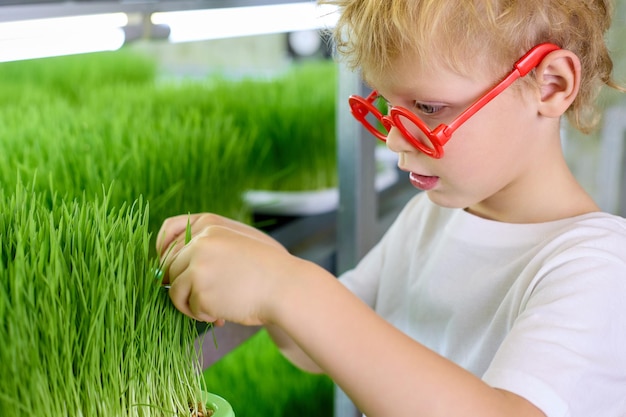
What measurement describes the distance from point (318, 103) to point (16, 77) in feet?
2.87

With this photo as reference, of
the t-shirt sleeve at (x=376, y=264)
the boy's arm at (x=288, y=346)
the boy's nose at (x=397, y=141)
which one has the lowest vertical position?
the boy's arm at (x=288, y=346)

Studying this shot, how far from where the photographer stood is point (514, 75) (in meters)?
0.74

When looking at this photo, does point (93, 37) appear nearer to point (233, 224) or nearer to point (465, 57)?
point (233, 224)

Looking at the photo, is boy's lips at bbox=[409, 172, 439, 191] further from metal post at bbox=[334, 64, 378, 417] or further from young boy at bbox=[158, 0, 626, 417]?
metal post at bbox=[334, 64, 378, 417]

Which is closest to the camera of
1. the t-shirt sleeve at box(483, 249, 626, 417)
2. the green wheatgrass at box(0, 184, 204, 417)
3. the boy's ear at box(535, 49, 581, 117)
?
the green wheatgrass at box(0, 184, 204, 417)

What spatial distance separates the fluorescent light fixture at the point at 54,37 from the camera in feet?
2.69

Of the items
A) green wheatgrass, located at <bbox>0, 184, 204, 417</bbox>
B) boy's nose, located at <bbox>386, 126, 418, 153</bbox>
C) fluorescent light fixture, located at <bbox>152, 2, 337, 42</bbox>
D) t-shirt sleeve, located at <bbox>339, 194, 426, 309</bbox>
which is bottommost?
t-shirt sleeve, located at <bbox>339, 194, 426, 309</bbox>

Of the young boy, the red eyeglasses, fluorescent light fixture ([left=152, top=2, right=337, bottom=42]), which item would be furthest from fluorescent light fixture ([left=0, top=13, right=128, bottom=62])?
the red eyeglasses

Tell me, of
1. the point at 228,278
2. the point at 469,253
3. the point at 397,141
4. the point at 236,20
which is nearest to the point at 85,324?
the point at 228,278

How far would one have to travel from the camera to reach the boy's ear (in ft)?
2.50

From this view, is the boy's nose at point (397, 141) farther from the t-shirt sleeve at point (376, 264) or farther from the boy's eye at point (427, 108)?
the t-shirt sleeve at point (376, 264)

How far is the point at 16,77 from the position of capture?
2.05 m

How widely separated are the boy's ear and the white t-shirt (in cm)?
12

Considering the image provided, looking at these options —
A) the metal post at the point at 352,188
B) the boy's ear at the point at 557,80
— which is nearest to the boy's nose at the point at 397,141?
the boy's ear at the point at 557,80
